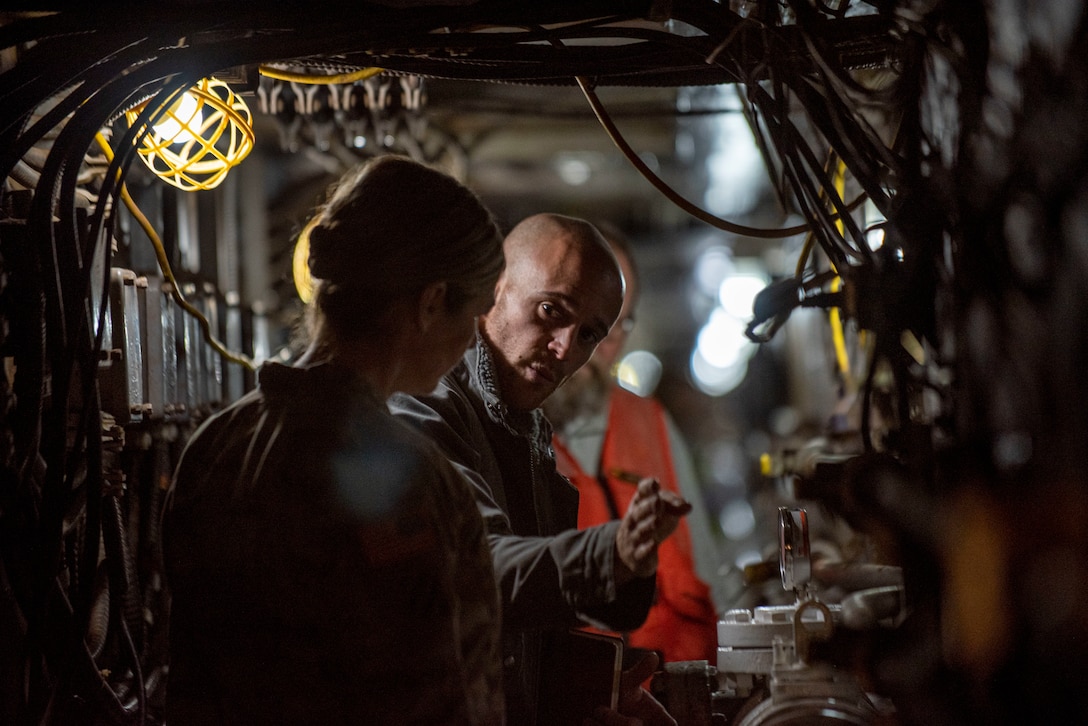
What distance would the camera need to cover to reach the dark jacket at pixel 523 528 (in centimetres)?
200

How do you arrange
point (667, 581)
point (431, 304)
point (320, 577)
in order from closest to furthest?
1. point (320, 577)
2. point (431, 304)
3. point (667, 581)

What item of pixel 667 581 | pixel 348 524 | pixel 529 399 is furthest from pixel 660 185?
pixel 667 581

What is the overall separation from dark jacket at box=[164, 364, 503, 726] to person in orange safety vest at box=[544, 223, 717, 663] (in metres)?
1.31

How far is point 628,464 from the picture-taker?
14.3ft

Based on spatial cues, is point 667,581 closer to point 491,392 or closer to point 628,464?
point 628,464

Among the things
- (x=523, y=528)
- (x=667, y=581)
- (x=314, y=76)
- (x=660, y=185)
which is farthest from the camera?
(x=667, y=581)

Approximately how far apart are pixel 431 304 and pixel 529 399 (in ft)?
1.87

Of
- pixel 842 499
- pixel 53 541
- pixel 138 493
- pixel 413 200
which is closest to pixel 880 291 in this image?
pixel 842 499

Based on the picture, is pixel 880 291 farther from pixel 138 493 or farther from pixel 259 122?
pixel 259 122

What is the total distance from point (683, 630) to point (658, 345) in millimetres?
19100

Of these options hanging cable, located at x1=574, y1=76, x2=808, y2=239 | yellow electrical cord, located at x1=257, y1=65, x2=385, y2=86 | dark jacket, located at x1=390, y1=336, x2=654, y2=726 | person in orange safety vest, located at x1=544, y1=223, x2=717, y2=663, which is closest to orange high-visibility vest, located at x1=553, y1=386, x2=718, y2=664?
person in orange safety vest, located at x1=544, y1=223, x2=717, y2=663

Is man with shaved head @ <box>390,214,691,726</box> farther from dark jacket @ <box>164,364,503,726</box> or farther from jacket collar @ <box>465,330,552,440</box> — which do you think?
dark jacket @ <box>164,364,503,726</box>

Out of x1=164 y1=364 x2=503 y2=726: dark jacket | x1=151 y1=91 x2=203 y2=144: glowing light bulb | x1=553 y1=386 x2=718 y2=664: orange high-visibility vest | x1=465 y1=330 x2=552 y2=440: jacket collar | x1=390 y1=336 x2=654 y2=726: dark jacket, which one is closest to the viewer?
x1=164 y1=364 x2=503 y2=726: dark jacket

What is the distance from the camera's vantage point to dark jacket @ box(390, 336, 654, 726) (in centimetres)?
200
